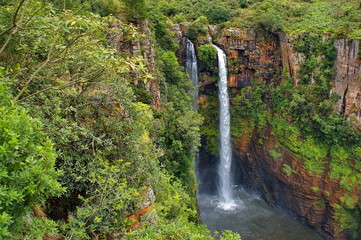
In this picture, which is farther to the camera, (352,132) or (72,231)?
(352,132)

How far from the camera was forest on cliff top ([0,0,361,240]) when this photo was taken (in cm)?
290

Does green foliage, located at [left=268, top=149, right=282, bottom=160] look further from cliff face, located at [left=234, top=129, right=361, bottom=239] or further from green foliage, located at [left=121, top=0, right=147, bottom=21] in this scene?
green foliage, located at [left=121, top=0, right=147, bottom=21]

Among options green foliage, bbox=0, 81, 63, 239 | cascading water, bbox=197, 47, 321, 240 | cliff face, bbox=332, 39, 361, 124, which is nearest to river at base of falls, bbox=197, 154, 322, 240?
cascading water, bbox=197, 47, 321, 240

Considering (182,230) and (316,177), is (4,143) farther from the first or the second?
(316,177)

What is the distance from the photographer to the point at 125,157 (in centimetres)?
659

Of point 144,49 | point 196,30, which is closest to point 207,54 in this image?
point 196,30

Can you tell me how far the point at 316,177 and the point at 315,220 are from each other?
125 inches

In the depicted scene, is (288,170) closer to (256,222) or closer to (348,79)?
(256,222)

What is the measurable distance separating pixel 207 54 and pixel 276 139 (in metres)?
8.30

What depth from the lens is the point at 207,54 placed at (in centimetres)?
1930

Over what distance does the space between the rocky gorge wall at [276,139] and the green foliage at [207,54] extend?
1123mm

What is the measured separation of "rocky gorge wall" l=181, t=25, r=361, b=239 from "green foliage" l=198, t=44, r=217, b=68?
1.12m

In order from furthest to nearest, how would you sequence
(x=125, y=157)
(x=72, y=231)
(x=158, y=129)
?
(x=158, y=129) < (x=125, y=157) < (x=72, y=231)

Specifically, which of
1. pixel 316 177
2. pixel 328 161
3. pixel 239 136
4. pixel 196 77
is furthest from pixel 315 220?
pixel 196 77
